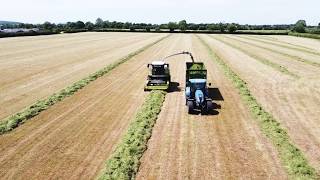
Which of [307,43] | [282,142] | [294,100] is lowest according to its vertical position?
[307,43]

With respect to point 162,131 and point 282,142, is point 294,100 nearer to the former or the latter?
point 282,142

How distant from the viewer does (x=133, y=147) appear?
13742 mm

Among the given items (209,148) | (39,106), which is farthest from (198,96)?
(39,106)

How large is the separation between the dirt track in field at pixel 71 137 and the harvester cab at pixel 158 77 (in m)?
1.01

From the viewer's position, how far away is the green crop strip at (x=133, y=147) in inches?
461

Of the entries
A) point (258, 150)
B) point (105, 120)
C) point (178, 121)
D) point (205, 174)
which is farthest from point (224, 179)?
point (105, 120)

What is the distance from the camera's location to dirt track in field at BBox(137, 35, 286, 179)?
1195 centimetres

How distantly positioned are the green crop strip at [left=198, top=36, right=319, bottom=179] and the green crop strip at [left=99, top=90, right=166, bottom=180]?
4.60 m

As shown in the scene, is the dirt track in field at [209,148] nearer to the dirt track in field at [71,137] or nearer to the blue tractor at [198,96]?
the blue tractor at [198,96]

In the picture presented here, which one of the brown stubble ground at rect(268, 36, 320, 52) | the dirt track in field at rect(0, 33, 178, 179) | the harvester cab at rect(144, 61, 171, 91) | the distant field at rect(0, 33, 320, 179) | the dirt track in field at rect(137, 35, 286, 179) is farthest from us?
the brown stubble ground at rect(268, 36, 320, 52)

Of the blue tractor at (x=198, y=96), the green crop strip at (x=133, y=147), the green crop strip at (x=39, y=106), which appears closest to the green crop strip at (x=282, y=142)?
the blue tractor at (x=198, y=96)

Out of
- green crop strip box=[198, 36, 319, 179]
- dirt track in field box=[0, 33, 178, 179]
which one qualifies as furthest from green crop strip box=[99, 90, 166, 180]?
green crop strip box=[198, 36, 319, 179]

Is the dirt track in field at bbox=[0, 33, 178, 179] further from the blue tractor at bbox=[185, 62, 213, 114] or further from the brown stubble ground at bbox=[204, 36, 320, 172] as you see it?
the brown stubble ground at bbox=[204, 36, 320, 172]

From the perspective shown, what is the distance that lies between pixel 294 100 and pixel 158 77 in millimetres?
8040
